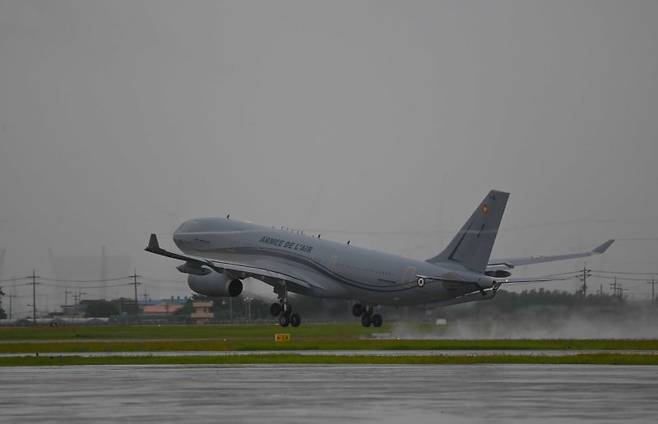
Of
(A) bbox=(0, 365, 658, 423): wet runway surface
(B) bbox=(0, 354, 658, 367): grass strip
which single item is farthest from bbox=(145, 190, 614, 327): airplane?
(A) bbox=(0, 365, 658, 423): wet runway surface

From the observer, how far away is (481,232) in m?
80.3

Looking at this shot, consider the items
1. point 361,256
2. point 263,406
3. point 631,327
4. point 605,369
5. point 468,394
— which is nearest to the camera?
point 263,406

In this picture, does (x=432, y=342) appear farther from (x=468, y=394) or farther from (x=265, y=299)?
(x=468, y=394)

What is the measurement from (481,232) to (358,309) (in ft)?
51.9

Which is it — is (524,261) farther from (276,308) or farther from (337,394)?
(337,394)

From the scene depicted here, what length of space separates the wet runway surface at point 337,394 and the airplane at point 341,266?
37525mm

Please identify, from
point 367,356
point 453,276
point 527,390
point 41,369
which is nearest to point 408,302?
point 453,276

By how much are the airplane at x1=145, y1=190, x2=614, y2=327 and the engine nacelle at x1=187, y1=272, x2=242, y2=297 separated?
8cm

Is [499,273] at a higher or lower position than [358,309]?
higher

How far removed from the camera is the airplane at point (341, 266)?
80.8 meters

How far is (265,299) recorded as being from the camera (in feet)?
316

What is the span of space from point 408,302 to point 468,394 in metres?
54.0

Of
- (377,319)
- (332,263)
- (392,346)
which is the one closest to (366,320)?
(377,319)

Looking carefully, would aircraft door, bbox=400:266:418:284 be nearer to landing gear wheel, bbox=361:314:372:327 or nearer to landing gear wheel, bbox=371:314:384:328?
landing gear wheel, bbox=371:314:384:328
